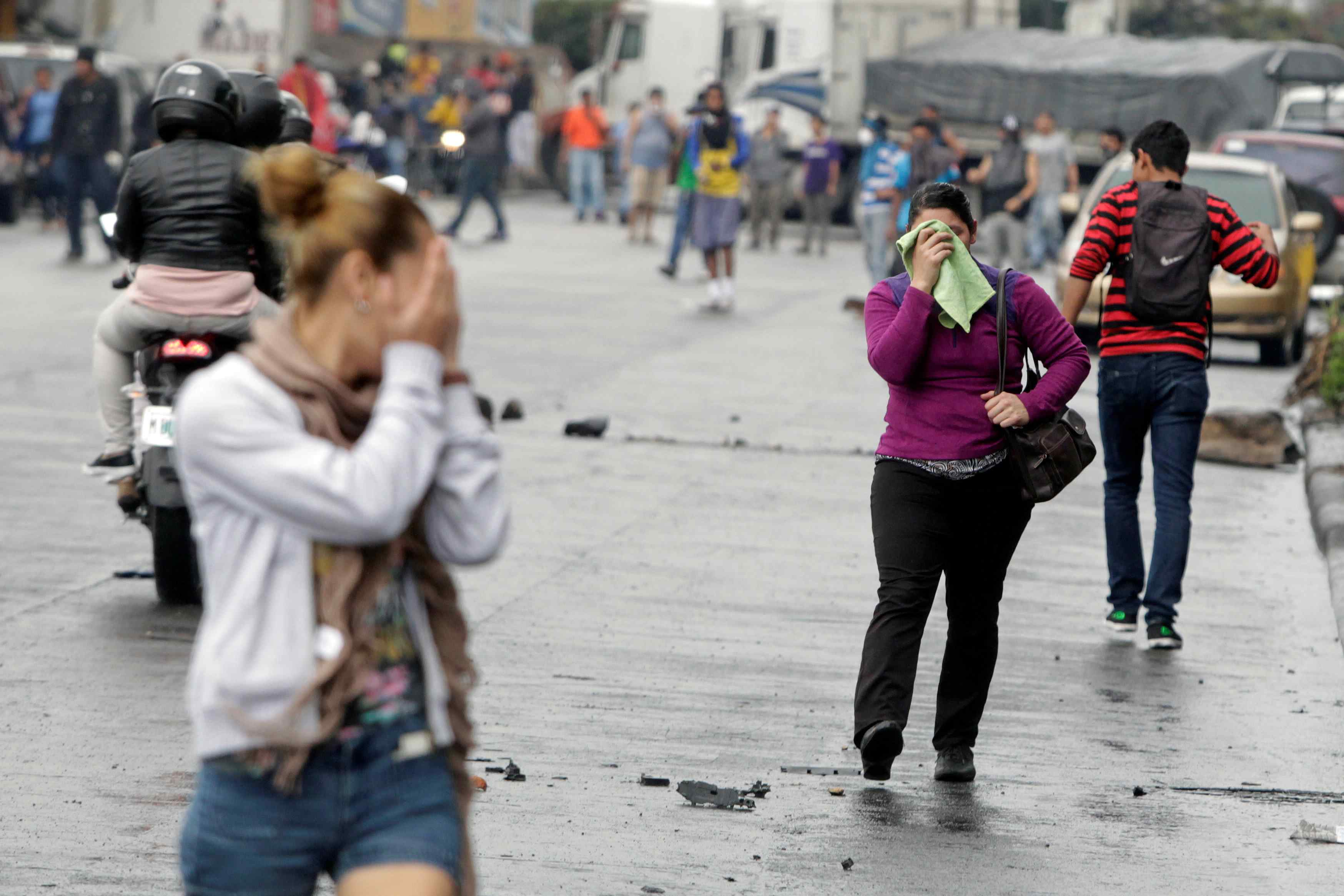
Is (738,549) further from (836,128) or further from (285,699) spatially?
(836,128)

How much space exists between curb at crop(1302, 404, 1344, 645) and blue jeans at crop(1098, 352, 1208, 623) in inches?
28.4

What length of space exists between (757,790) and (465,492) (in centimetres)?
290

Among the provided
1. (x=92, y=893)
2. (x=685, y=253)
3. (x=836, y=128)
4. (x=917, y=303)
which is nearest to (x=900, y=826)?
(x=917, y=303)

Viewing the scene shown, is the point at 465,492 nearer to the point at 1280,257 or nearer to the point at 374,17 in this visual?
the point at 1280,257

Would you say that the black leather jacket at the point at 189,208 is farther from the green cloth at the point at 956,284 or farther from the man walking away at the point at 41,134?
the man walking away at the point at 41,134

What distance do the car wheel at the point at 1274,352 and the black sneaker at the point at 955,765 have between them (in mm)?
12825

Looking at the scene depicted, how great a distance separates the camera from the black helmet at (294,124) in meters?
9.03

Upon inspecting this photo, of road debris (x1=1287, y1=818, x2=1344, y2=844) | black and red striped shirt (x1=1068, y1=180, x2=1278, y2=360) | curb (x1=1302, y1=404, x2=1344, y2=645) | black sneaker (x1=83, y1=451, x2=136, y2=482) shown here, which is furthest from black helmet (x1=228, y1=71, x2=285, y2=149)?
road debris (x1=1287, y1=818, x2=1344, y2=844)

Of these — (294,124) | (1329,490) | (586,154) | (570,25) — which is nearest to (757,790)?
(294,124)

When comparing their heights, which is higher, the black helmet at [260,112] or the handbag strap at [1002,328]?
the black helmet at [260,112]

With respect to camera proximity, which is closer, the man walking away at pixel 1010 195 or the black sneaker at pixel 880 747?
the black sneaker at pixel 880 747

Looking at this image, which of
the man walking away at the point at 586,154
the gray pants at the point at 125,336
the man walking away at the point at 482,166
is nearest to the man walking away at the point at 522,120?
the man walking away at the point at 586,154

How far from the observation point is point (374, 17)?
4403 cm

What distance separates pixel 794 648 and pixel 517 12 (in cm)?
4252
